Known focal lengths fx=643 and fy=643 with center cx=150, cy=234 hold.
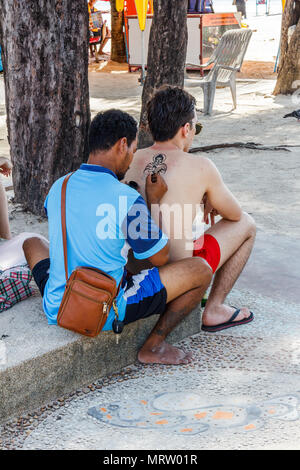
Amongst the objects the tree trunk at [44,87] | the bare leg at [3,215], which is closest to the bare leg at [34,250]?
the bare leg at [3,215]

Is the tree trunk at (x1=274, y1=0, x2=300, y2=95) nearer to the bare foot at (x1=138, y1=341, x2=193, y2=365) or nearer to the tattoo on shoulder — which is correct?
the tattoo on shoulder

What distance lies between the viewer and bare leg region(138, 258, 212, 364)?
286 centimetres

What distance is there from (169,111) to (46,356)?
1.24 meters

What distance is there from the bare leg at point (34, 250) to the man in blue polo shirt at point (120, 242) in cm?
15

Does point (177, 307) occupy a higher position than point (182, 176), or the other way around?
point (182, 176)

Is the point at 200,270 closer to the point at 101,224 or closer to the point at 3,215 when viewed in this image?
the point at 101,224

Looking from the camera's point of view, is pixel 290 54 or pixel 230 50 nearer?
pixel 230 50

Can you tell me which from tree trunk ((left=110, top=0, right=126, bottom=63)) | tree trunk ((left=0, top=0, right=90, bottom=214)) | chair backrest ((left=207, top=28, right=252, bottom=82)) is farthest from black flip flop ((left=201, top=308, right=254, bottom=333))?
tree trunk ((left=110, top=0, right=126, bottom=63))

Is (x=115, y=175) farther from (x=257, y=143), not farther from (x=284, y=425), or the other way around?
(x=257, y=143)

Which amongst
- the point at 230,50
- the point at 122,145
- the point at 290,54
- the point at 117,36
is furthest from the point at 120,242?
the point at 117,36

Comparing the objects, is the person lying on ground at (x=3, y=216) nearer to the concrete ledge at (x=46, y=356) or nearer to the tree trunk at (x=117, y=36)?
the concrete ledge at (x=46, y=356)

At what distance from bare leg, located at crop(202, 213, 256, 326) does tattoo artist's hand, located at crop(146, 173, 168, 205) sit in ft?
1.48

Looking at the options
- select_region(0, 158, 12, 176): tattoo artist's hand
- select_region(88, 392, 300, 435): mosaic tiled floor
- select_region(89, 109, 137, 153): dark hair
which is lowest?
select_region(88, 392, 300, 435): mosaic tiled floor

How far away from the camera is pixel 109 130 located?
2650mm
